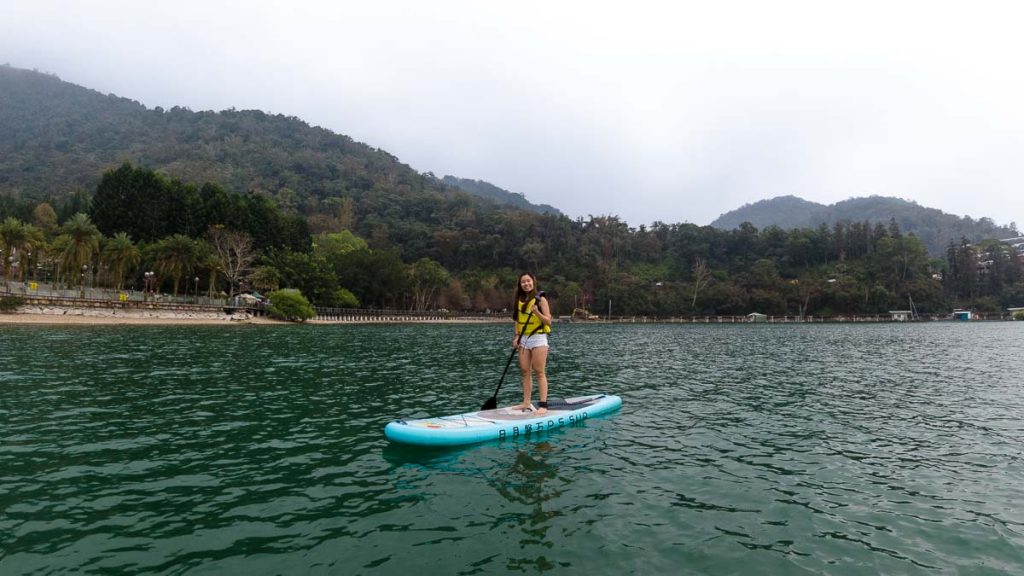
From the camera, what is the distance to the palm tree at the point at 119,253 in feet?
219

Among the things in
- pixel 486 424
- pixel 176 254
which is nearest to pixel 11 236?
pixel 176 254

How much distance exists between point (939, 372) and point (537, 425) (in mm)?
25004

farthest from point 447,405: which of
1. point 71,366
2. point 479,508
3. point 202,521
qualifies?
point 71,366

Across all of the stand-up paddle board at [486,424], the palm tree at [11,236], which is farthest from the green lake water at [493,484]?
the palm tree at [11,236]

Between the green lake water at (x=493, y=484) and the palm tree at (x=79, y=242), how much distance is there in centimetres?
5401

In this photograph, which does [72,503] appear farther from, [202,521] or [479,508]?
[479,508]

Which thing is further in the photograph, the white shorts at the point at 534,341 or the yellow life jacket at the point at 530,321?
the white shorts at the point at 534,341

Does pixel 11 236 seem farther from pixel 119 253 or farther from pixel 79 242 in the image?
pixel 119 253

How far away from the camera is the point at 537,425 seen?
42.8 ft

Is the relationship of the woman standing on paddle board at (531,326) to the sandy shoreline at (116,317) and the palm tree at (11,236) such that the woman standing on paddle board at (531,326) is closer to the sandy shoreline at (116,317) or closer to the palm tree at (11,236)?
the sandy shoreline at (116,317)

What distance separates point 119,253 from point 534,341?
74189 mm

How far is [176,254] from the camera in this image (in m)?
69.4

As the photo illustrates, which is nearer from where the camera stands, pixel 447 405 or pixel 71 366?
pixel 447 405

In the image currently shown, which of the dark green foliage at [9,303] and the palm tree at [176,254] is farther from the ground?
the palm tree at [176,254]
